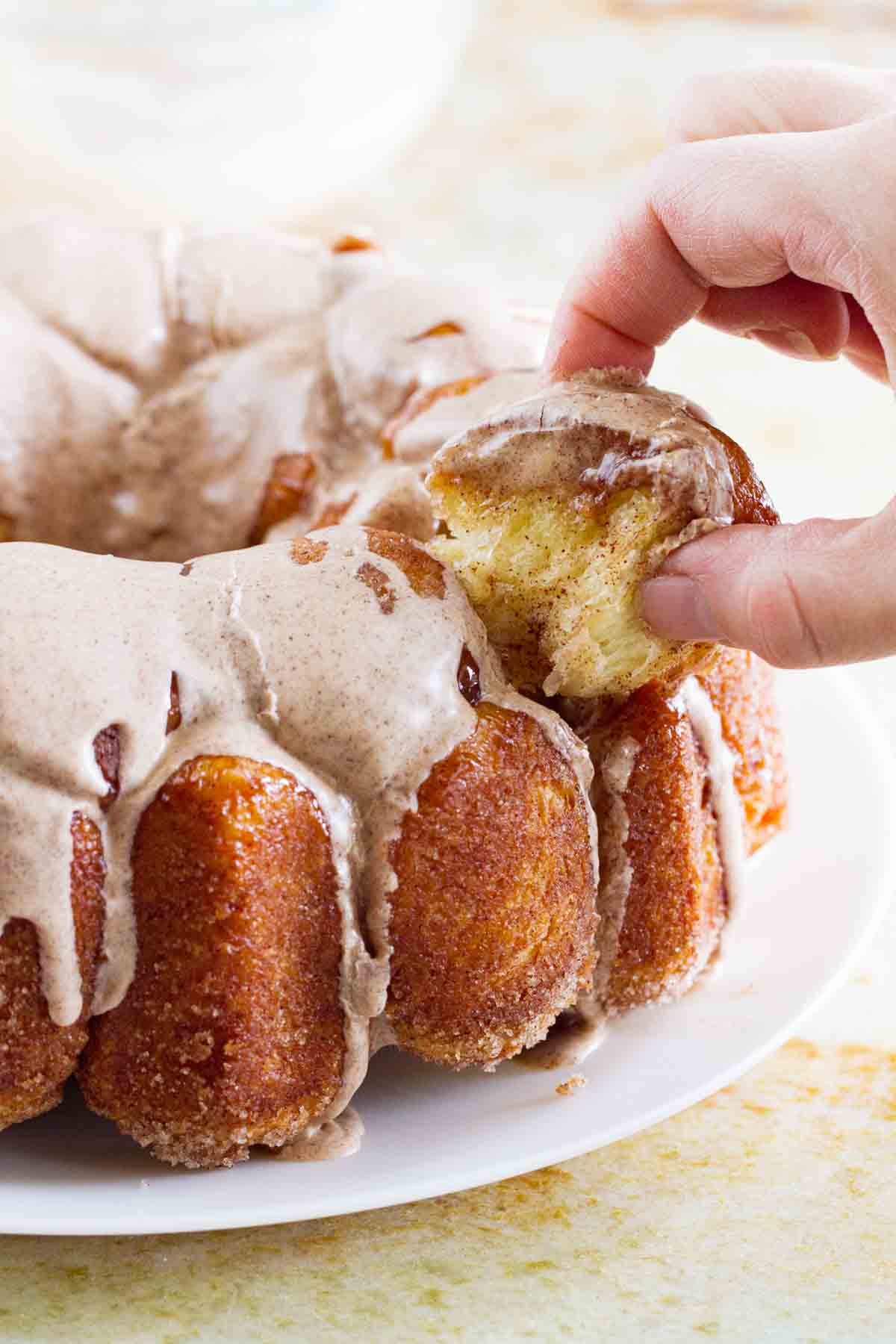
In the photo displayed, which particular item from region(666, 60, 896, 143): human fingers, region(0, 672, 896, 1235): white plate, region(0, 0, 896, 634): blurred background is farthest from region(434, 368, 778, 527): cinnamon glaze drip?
region(0, 0, 896, 634): blurred background

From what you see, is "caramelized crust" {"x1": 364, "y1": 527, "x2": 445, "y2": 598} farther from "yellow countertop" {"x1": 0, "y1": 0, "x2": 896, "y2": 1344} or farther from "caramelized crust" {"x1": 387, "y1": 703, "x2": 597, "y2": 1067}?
"yellow countertop" {"x1": 0, "y1": 0, "x2": 896, "y2": 1344}

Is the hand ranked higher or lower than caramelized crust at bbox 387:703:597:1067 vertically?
higher

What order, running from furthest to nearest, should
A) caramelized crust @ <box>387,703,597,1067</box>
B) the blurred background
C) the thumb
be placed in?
the blurred background < caramelized crust @ <box>387,703,597,1067</box> < the thumb

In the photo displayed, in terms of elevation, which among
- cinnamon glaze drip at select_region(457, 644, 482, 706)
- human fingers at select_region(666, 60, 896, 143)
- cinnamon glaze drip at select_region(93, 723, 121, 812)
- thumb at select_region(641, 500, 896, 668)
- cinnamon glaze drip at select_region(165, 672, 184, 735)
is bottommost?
cinnamon glaze drip at select_region(93, 723, 121, 812)

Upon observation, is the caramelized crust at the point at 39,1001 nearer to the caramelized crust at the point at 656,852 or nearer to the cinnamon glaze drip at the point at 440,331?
the caramelized crust at the point at 656,852

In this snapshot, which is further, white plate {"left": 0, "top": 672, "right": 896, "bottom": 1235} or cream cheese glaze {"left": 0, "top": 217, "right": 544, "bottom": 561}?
cream cheese glaze {"left": 0, "top": 217, "right": 544, "bottom": 561}

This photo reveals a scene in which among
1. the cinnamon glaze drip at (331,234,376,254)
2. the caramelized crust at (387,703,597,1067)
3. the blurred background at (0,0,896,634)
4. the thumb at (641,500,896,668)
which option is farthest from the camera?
the blurred background at (0,0,896,634)

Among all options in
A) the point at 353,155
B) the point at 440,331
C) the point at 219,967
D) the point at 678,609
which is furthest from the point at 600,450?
the point at 353,155

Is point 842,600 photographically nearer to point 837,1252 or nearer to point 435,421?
point 837,1252
